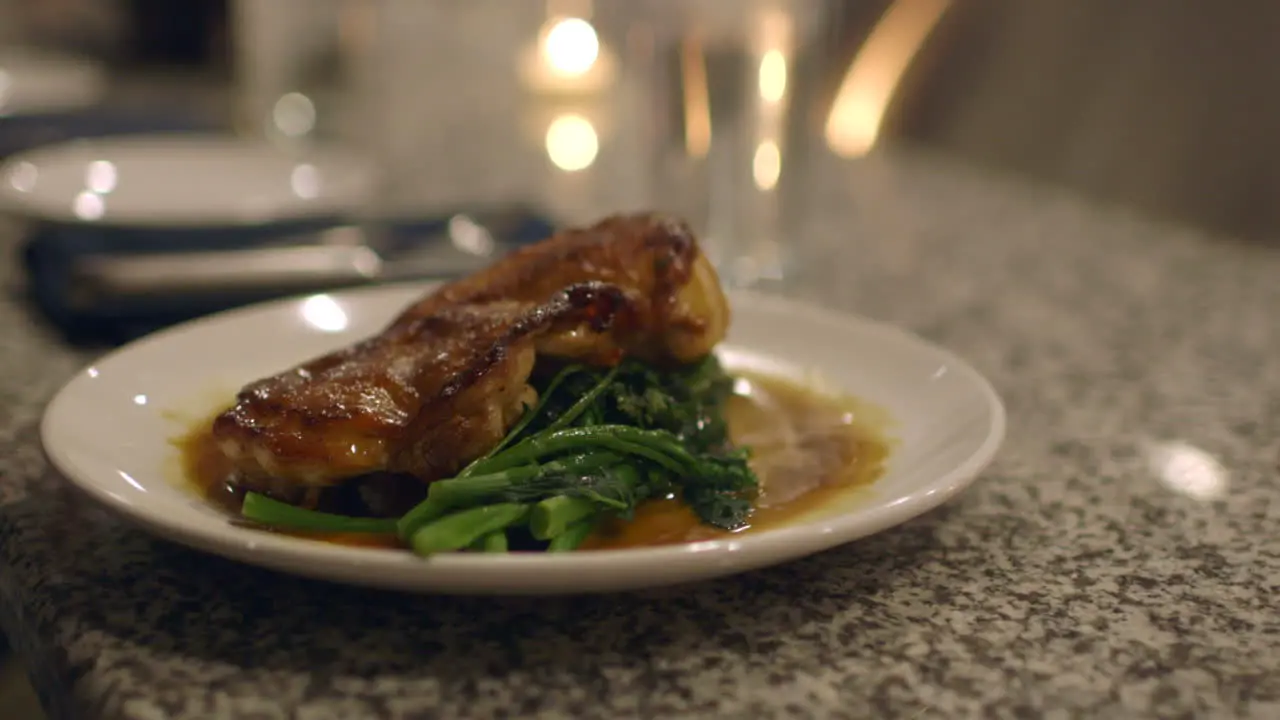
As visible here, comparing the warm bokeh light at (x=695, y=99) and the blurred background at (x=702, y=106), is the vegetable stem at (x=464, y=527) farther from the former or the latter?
the warm bokeh light at (x=695, y=99)

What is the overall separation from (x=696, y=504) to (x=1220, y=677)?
44 centimetres

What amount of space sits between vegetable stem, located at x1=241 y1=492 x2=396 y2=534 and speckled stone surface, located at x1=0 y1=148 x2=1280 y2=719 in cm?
5

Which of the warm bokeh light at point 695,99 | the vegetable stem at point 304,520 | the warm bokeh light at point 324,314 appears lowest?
the warm bokeh light at point 324,314

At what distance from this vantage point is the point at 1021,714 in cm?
82

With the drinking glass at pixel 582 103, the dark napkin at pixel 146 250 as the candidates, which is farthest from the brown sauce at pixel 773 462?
the drinking glass at pixel 582 103

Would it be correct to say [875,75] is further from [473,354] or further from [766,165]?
[473,354]

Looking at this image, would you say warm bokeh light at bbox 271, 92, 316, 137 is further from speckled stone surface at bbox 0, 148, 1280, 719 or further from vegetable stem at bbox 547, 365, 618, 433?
vegetable stem at bbox 547, 365, 618, 433

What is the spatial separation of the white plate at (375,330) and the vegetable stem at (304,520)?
5 cm

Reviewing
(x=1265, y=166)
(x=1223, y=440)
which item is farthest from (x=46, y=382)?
(x=1265, y=166)

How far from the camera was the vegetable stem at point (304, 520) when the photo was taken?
0.94m

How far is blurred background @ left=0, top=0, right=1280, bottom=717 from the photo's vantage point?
7.06ft

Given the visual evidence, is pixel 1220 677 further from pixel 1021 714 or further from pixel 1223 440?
pixel 1223 440

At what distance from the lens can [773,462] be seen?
1199 millimetres

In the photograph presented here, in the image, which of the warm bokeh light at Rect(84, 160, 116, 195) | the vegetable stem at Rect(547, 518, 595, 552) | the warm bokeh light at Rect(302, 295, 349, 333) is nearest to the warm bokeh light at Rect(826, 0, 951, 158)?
the warm bokeh light at Rect(84, 160, 116, 195)
